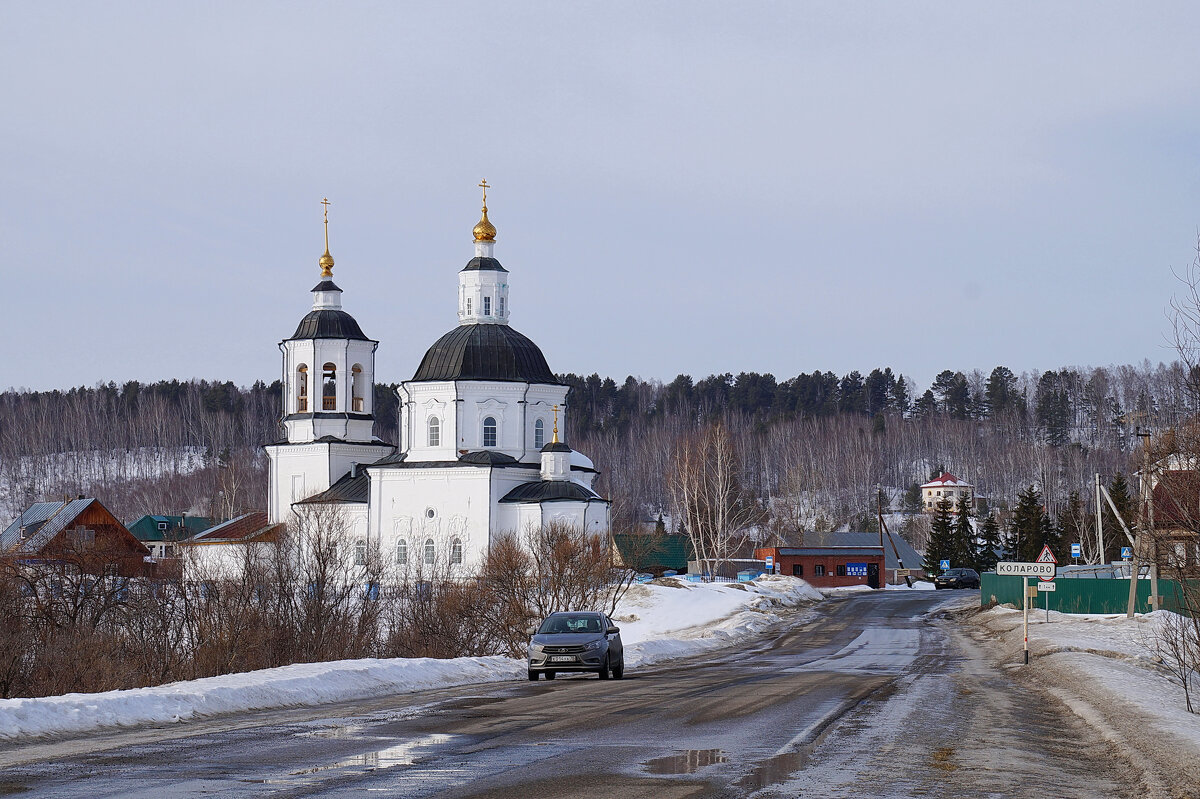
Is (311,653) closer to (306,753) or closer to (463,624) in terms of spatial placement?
(463,624)

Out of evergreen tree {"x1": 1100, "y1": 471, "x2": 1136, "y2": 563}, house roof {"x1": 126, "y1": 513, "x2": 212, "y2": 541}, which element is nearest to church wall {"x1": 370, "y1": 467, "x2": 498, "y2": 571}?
evergreen tree {"x1": 1100, "y1": 471, "x2": 1136, "y2": 563}

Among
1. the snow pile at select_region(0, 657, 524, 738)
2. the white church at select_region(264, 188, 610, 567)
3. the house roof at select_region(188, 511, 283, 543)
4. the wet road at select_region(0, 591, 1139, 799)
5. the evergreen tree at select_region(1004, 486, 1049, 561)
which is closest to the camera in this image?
the wet road at select_region(0, 591, 1139, 799)

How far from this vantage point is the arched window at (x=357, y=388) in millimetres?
72062

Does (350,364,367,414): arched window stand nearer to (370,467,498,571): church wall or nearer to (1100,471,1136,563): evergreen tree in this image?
(370,467,498,571): church wall

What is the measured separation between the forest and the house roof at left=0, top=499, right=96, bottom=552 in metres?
41.3

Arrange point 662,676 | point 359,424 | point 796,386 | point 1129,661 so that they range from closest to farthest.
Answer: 1. point 662,676
2. point 1129,661
3. point 359,424
4. point 796,386

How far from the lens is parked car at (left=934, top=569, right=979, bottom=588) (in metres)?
74.7

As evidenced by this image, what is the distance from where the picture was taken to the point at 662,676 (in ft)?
75.8

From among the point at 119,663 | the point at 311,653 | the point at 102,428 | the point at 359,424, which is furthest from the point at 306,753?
the point at 102,428

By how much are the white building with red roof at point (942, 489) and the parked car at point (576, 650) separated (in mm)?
117556

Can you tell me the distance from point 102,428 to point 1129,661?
150 m

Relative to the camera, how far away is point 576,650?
71.9 ft

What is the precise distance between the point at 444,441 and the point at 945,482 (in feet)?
280

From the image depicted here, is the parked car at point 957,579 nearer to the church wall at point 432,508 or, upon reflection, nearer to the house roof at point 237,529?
the church wall at point 432,508
